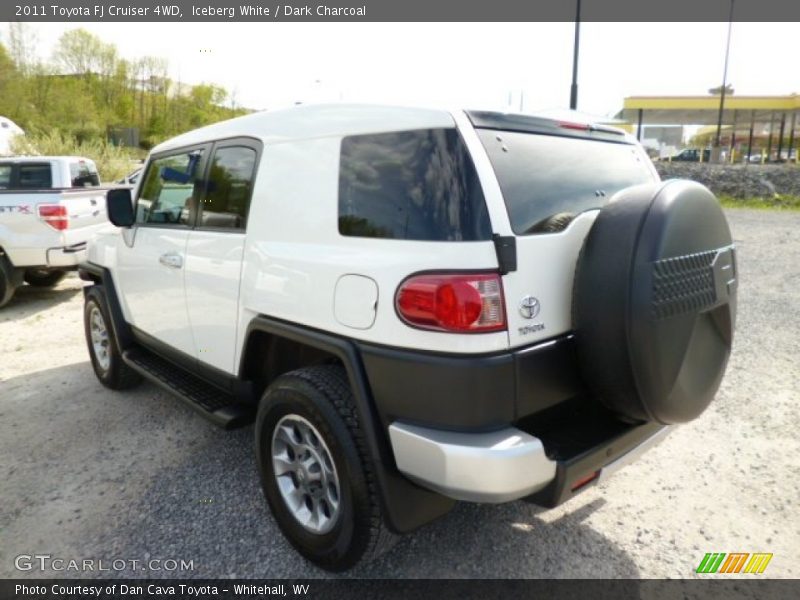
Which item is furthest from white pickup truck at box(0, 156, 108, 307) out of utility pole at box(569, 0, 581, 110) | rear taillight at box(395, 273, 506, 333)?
utility pole at box(569, 0, 581, 110)

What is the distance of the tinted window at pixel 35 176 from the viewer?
7.43 m

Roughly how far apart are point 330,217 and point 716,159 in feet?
122

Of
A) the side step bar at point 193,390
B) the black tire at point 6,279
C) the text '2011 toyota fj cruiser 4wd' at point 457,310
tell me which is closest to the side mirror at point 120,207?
the side step bar at point 193,390

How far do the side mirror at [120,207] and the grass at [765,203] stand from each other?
1942cm

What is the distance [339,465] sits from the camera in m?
2.22

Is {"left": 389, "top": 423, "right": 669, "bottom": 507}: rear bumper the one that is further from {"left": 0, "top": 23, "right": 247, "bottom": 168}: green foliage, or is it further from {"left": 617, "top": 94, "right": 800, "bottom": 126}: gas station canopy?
{"left": 617, "top": 94, "right": 800, "bottom": 126}: gas station canopy

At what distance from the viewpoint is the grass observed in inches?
732

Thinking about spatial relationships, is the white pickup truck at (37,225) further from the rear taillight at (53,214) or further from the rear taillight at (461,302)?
the rear taillight at (461,302)

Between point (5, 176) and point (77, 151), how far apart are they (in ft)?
49.4

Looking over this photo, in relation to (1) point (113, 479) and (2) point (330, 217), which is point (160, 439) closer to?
(1) point (113, 479)

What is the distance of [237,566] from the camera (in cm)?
249

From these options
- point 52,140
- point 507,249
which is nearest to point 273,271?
point 507,249

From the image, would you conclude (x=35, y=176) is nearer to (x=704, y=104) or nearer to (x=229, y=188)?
(x=229, y=188)

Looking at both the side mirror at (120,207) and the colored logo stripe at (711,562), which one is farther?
the side mirror at (120,207)
